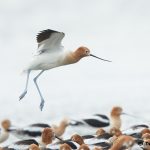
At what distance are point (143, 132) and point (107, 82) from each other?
27.6 ft

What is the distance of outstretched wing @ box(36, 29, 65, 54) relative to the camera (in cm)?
1060

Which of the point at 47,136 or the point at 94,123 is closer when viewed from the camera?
the point at 47,136

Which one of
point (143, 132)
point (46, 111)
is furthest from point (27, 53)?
point (143, 132)

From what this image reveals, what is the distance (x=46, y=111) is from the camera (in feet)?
50.9

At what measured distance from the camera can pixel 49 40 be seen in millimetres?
10750

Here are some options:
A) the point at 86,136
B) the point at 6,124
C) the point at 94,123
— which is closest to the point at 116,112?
the point at 94,123

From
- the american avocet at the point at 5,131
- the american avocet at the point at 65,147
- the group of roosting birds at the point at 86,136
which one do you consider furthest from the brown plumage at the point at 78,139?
the american avocet at the point at 5,131

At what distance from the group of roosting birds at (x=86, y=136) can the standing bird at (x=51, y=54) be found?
2.15ft

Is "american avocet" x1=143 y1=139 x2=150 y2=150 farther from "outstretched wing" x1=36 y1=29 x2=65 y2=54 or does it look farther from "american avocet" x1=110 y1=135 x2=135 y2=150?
"outstretched wing" x1=36 y1=29 x2=65 y2=54

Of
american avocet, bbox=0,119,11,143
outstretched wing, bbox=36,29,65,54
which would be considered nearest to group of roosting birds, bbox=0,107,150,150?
american avocet, bbox=0,119,11,143

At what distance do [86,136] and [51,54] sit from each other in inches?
53.8

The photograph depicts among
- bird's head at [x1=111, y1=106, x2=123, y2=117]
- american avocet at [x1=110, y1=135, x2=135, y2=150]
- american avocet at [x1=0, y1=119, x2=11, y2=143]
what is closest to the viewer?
american avocet at [x1=110, y1=135, x2=135, y2=150]

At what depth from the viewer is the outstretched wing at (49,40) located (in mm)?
10602

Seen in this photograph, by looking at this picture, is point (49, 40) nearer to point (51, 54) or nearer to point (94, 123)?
point (51, 54)
